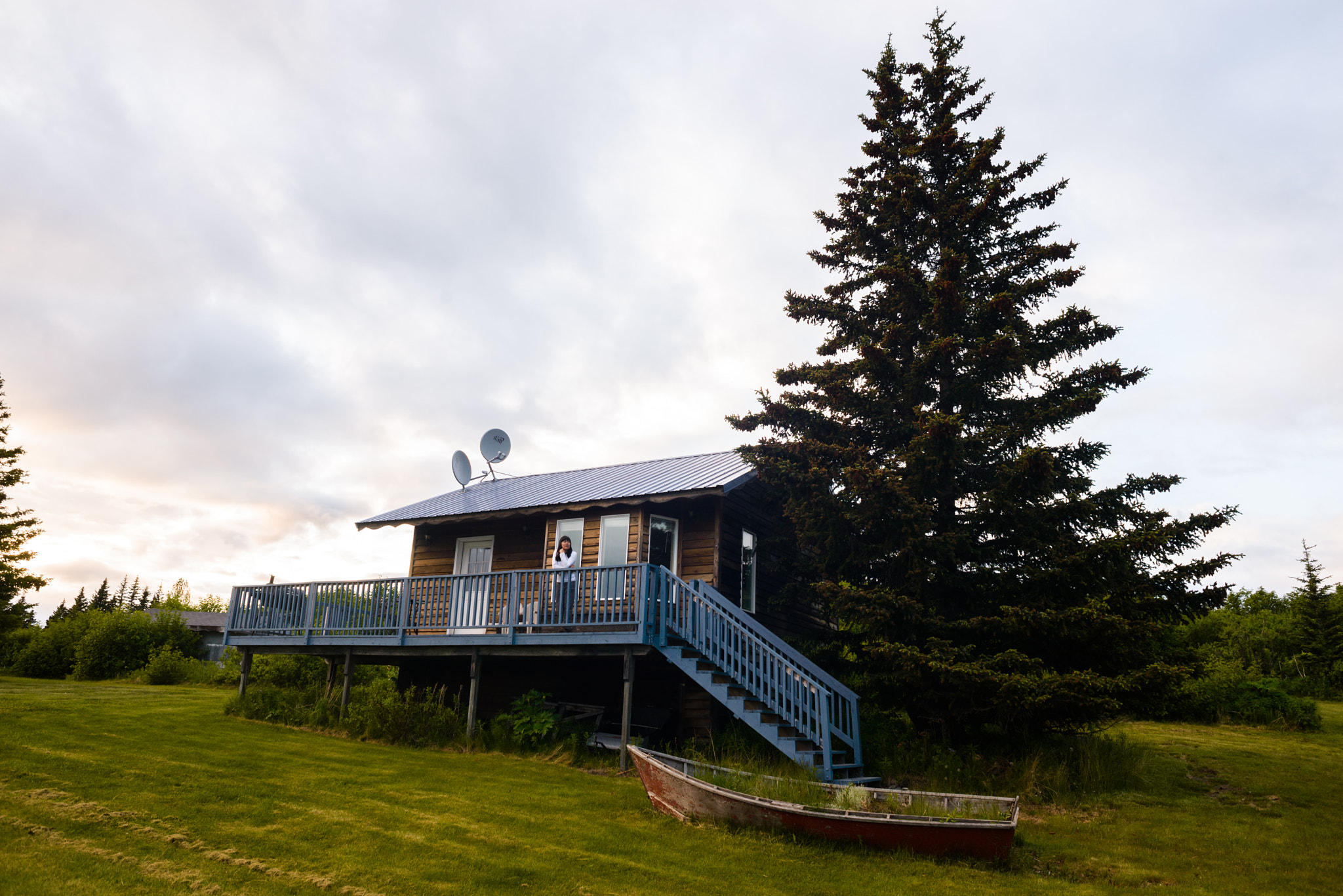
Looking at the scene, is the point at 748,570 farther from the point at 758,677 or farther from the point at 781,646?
the point at 758,677

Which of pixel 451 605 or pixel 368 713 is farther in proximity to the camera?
pixel 451 605

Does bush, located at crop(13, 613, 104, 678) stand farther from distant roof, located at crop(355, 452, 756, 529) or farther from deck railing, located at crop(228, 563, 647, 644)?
distant roof, located at crop(355, 452, 756, 529)

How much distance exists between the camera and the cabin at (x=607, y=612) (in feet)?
43.9

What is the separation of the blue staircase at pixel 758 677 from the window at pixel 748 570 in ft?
11.9

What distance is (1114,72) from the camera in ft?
43.5

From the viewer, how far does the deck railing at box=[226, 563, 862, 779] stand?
42.7 ft

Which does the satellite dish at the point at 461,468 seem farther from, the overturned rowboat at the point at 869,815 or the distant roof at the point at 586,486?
the overturned rowboat at the point at 869,815

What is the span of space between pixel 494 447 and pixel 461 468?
3.70 feet

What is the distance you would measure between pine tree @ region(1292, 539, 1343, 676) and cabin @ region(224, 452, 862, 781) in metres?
23.9

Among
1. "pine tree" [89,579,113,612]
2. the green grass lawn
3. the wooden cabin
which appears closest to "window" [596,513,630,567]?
the wooden cabin

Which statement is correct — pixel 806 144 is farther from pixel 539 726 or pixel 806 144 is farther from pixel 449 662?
pixel 449 662

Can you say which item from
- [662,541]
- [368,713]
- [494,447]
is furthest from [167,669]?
[662,541]

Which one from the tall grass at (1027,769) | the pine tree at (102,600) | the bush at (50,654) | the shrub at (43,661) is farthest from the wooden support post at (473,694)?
the pine tree at (102,600)

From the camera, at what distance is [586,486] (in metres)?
19.7
